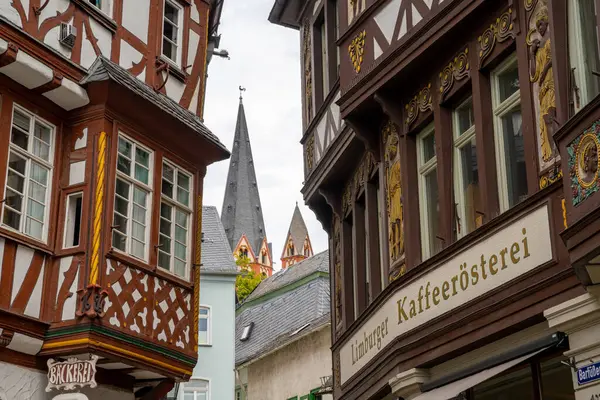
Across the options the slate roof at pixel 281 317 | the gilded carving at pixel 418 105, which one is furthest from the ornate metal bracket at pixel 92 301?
the slate roof at pixel 281 317

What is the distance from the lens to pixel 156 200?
1399 centimetres

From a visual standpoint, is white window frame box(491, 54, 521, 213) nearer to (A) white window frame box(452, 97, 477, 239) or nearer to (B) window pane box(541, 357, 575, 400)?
(A) white window frame box(452, 97, 477, 239)

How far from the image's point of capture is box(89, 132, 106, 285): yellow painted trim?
12398mm

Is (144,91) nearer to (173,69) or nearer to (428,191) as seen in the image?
(173,69)

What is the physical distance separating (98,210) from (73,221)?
45 cm

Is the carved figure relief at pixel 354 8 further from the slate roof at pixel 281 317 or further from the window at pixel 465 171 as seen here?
the slate roof at pixel 281 317

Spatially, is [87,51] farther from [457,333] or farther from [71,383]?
[457,333]

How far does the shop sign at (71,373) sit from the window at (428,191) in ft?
13.7

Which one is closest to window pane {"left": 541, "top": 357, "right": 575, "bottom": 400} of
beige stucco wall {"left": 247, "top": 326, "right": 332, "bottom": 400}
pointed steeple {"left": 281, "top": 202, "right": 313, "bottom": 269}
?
beige stucco wall {"left": 247, "top": 326, "right": 332, "bottom": 400}

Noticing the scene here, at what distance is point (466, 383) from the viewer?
9648 millimetres

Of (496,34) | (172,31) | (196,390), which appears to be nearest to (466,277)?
(496,34)

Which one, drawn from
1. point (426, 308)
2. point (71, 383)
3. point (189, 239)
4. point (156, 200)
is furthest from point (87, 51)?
point (426, 308)

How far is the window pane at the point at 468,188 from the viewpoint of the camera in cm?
1052

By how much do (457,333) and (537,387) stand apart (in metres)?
1.10
